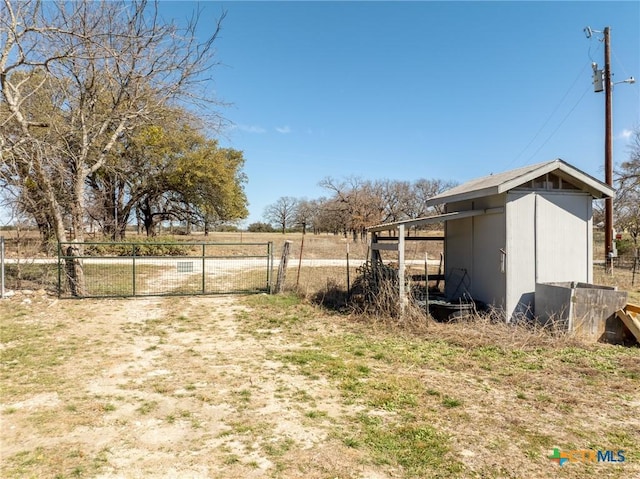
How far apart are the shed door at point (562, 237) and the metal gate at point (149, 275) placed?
6.07m

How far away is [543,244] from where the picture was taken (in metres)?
7.23

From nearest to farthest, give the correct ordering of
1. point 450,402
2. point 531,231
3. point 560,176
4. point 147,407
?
1. point 147,407
2. point 450,402
3. point 531,231
4. point 560,176

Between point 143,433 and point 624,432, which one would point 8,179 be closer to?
point 143,433

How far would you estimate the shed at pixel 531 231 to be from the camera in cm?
705

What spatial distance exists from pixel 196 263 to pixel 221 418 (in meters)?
14.8

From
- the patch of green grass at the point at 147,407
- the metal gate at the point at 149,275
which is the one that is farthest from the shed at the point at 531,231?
the metal gate at the point at 149,275

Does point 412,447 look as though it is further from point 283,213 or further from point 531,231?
point 283,213

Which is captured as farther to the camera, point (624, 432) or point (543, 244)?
point (543, 244)

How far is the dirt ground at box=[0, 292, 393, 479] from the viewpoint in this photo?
2805 millimetres

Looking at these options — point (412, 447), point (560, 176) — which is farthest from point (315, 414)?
point (560, 176)

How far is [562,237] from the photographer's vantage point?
7.33m

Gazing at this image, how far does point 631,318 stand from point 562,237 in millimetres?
1833

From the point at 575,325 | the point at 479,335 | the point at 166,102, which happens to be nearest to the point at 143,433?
the point at 479,335

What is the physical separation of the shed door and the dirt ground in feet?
16.5
